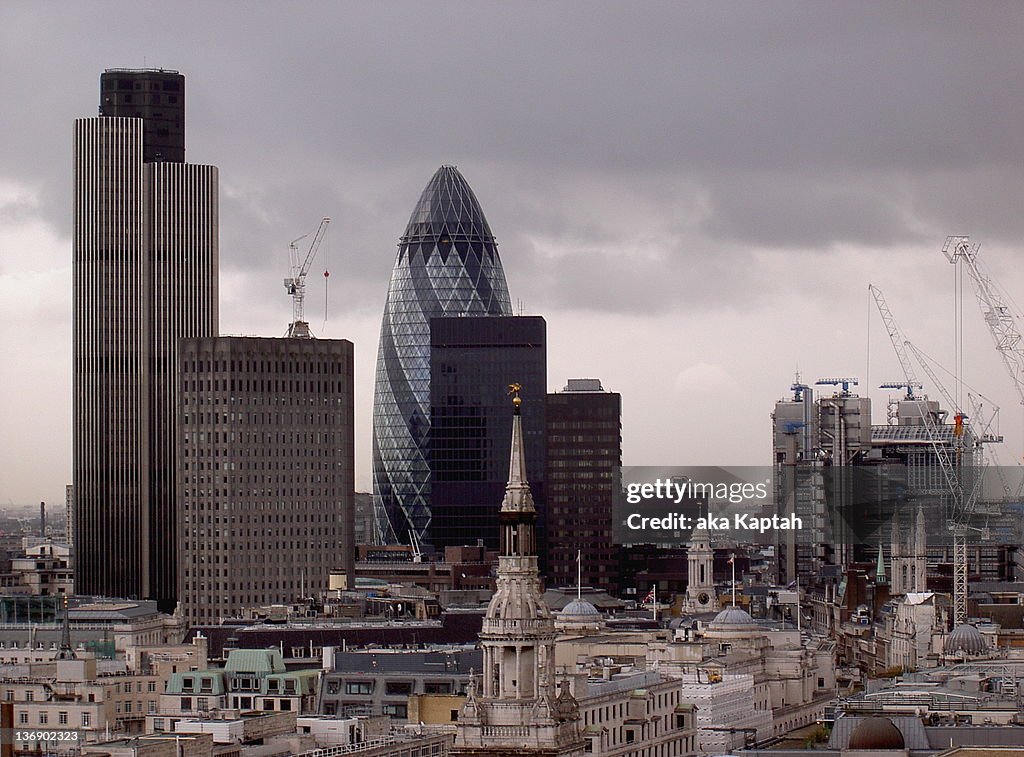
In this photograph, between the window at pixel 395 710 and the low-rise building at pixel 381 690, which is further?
the low-rise building at pixel 381 690

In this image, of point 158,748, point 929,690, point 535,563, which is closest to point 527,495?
point 535,563

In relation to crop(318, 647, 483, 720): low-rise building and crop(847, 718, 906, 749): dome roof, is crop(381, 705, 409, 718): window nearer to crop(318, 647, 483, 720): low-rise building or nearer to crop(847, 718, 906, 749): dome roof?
crop(318, 647, 483, 720): low-rise building

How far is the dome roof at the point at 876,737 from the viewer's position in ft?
513

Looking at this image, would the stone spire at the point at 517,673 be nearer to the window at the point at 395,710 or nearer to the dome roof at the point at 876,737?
the dome roof at the point at 876,737

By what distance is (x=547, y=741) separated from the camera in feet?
480

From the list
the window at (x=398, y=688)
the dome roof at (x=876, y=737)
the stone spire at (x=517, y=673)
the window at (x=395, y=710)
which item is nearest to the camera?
the stone spire at (x=517, y=673)

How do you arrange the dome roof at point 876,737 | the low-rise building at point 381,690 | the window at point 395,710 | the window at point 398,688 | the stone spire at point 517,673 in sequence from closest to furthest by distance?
the stone spire at point 517,673 < the dome roof at point 876,737 < the window at point 395,710 < the low-rise building at point 381,690 < the window at point 398,688

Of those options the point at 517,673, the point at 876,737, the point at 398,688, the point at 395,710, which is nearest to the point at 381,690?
the point at 398,688

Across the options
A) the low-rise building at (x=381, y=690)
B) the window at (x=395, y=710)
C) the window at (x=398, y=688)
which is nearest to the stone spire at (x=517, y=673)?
the window at (x=395, y=710)

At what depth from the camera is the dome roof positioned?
513 ft

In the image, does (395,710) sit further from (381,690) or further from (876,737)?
(876,737)

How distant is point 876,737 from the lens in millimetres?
156500

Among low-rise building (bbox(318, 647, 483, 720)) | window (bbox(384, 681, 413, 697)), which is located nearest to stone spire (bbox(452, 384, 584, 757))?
low-rise building (bbox(318, 647, 483, 720))

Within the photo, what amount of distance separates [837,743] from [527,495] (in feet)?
80.2
